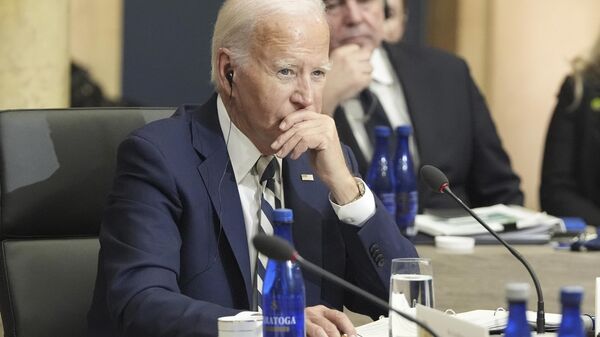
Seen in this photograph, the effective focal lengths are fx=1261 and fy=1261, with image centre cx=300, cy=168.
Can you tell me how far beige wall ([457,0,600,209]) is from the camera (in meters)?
6.43

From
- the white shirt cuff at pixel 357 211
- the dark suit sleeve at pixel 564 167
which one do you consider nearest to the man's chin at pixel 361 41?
the dark suit sleeve at pixel 564 167

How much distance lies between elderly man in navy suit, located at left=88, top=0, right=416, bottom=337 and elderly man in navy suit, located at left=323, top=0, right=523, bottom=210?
1.49 metres

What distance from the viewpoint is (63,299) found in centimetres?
288

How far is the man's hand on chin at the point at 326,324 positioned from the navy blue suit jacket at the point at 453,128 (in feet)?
7.31

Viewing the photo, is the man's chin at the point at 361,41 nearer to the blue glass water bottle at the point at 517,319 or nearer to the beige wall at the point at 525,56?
the beige wall at the point at 525,56

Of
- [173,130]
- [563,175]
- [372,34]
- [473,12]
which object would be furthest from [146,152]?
[473,12]

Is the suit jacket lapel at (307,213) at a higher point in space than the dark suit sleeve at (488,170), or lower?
higher

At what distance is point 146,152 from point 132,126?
29 centimetres

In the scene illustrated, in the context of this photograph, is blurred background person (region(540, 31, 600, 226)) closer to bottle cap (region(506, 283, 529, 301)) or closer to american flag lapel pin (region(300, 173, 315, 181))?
american flag lapel pin (region(300, 173, 315, 181))

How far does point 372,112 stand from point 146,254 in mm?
2154

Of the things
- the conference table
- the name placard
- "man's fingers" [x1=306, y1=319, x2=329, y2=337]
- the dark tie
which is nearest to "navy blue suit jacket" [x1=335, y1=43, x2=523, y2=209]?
the dark tie

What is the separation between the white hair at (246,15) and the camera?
9.10 feet

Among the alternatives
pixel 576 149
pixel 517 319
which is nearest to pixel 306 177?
pixel 517 319

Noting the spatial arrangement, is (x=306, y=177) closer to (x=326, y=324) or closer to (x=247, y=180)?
(x=247, y=180)
